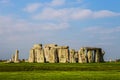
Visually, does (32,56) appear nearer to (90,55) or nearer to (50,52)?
(50,52)

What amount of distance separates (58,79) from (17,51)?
51858 mm

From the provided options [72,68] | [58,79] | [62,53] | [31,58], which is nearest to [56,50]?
[62,53]

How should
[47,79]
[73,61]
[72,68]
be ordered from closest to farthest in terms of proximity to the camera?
[47,79]
[72,68]
[73,61]

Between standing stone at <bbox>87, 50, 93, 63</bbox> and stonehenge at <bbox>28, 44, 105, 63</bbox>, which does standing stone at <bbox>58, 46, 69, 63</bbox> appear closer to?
stonehenge at <bbox>28, 44, 105, 63</bbox>

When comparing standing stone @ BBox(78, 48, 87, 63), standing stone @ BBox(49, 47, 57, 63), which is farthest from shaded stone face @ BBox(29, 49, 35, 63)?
standing stone @ BBox(78, 48, 87, 63)

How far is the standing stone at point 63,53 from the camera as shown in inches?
3174

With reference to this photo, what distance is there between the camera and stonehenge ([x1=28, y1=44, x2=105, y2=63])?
265 feet

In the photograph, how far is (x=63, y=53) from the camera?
81.3m

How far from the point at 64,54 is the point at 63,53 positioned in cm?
34

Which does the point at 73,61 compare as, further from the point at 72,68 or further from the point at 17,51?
the point at 72,68

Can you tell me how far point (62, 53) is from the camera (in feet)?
266

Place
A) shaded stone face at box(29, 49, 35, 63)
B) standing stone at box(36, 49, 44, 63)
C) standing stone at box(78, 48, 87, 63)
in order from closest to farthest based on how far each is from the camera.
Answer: standing stone at box(78, 48, 87, 63)
standing stone at box(36, 49, 44, 63)
shaded stone face at box(29, 49, 35, 63)

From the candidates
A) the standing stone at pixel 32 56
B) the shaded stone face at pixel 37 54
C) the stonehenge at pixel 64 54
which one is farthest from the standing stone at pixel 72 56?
the standing stone at pixel 32 56

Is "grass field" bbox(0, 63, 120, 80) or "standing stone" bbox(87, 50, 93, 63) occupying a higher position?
"standing stone" bbox(87, 50, 93, 63)
